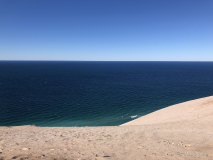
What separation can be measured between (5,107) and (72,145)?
37.7 meters

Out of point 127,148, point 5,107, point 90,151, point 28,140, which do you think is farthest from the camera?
point 5,107

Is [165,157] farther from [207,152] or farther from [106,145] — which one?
[106,145]

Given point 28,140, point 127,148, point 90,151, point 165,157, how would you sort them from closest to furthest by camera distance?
point 165,157, point 90,151, point 127,148, point 28,140

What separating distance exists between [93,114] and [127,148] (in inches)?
1004

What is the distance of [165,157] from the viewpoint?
351 inches

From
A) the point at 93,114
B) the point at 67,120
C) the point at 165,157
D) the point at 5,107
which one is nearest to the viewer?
the point at 165,157

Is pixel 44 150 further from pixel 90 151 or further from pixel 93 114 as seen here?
pixel 93 114

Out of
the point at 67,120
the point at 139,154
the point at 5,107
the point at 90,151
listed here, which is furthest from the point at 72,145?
the point at 5,107

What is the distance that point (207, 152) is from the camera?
9477 mm

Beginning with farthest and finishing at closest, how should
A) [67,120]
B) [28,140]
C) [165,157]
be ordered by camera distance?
[67,120] < [28,140] < [165,157]

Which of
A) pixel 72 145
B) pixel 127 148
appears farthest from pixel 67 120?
pixel 127 148

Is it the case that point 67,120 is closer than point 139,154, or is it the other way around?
point 139,154

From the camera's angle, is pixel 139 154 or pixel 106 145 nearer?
pixel 139 154

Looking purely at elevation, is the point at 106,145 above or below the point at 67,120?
above
